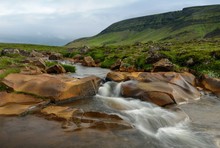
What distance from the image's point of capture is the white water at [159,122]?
595 inches

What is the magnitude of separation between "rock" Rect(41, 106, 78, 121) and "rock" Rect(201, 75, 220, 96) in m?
18.4

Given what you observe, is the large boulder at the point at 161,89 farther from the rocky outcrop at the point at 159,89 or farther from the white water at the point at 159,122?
the white water at the point at 159,122

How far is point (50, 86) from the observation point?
70.9 ft

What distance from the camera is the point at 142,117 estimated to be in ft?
61.1

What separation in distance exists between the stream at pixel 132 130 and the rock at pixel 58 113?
729 millimetres

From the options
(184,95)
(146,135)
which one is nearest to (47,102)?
(146,135)

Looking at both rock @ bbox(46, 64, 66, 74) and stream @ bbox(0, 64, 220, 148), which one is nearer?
stream @ bbox(0, 64, 220, 148)

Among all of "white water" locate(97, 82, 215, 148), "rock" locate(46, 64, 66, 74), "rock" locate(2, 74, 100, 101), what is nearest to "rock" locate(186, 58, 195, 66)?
"rock" locate(46, 64, 66, 74)

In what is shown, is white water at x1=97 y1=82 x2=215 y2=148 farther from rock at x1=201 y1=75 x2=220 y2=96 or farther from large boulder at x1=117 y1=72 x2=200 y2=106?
rock at x1=201 y1=75 x2=220 y2=96

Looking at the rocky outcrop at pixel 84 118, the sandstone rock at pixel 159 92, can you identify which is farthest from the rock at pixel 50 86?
the sandstone rock at pixel 159 92

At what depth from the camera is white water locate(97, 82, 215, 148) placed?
15.1m

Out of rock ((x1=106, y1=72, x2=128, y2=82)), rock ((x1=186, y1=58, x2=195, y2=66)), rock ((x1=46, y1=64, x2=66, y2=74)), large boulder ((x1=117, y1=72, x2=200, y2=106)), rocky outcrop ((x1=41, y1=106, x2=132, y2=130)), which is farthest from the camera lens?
rock ((x1=186, y1=58, x2=195, y2=66))

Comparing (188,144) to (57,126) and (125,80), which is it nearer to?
(57,126)

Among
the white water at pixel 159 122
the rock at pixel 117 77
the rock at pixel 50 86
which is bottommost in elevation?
the white water at pixel 159 122
